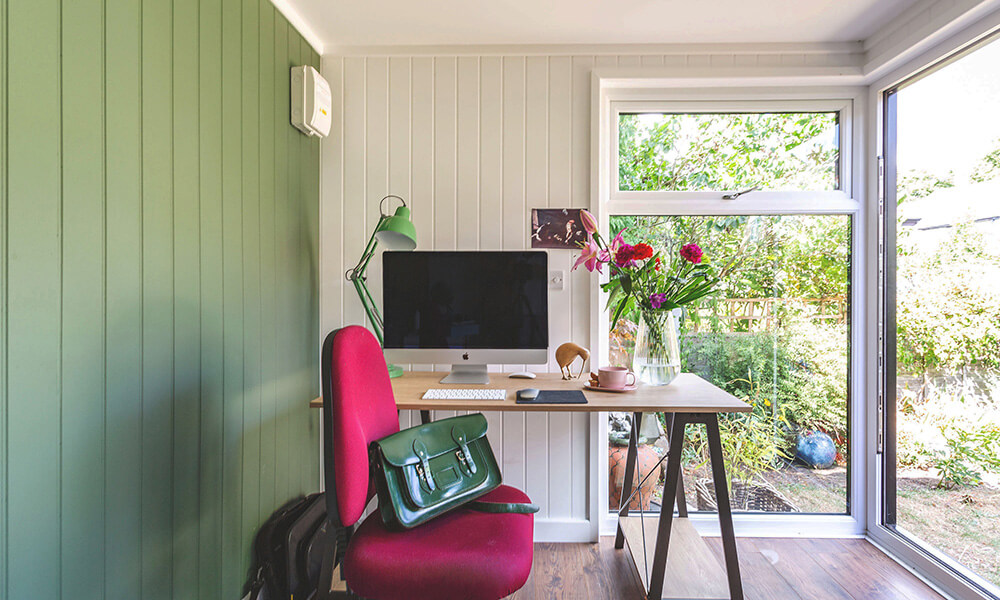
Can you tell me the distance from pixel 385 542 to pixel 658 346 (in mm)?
1187

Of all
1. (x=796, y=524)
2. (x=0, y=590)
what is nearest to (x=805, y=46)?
(x=796, y=524)

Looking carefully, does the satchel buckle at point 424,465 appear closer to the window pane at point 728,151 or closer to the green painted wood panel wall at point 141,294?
the green painted wood panel wall at point 141,294

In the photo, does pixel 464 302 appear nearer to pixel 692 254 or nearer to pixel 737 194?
pixel 692 254

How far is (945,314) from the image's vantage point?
1760 millimetres

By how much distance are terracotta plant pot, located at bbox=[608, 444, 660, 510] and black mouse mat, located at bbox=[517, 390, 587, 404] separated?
69 centimetres

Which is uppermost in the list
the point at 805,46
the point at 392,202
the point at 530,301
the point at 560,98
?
the point at 805,46

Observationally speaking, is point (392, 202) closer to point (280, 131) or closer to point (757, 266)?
point (280, 131)

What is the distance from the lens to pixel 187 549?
4.26 ft

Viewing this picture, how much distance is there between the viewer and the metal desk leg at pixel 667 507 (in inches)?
60.4

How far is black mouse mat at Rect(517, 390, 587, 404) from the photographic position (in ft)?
5.13

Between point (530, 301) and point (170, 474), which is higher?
point (530, 301)

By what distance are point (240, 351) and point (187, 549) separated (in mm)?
576

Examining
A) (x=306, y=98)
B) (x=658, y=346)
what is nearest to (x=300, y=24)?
(x=306, y=98)

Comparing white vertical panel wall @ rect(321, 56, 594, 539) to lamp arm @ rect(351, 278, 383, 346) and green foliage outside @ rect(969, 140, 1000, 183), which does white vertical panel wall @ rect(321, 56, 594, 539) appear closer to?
lamp arm @ rect(351, 278, 383, 346)
